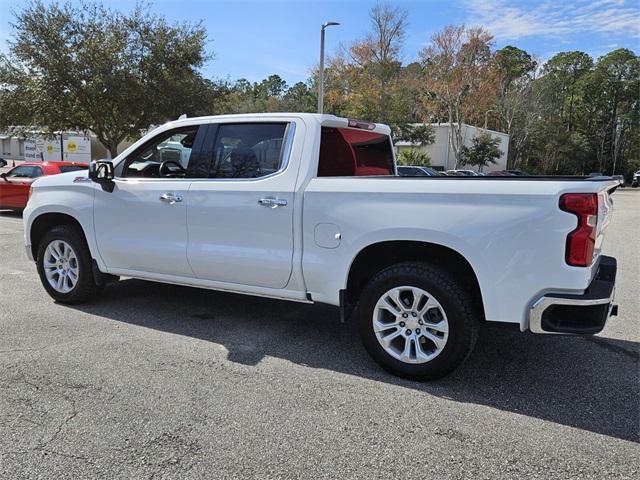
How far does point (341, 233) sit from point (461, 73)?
109 feet

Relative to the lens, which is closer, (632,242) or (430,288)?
(430,288)

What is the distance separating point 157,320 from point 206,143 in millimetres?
1819

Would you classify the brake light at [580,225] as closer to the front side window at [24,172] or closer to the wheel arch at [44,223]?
the wheel arch at [44,223]

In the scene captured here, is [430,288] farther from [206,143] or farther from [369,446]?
[206,143]

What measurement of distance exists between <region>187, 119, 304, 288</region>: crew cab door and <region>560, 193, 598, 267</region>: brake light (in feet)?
6.45

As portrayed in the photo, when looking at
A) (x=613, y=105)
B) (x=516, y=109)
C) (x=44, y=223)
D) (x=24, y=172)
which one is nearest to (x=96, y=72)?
(x=24, y=172)

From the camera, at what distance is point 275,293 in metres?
4.23

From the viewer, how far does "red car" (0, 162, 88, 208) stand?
13.5 meters

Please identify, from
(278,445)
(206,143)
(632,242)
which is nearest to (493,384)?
(278,445)

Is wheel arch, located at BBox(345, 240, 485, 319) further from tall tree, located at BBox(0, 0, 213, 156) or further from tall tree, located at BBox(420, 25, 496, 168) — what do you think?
tall tree, located at BBox(420, 25, 496, 168)

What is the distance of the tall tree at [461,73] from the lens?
3300 cm

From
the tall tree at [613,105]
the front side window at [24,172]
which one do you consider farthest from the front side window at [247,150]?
the tall tree at [613,105]

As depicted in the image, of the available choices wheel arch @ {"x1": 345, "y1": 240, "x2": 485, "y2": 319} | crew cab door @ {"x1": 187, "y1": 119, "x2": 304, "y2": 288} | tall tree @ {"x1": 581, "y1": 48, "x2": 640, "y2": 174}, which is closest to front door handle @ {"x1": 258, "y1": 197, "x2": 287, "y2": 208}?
crew cab door @ {"x1": 187, "y1": 119, "x2": 304, "y2": 288}

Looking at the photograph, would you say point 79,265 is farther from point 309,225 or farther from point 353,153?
A: point 353,153
